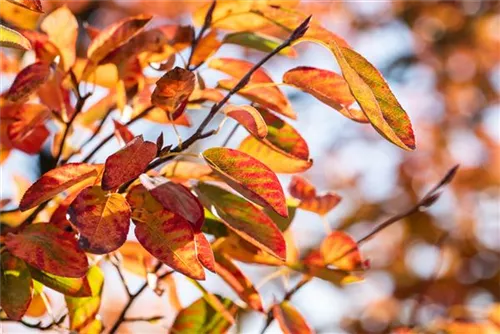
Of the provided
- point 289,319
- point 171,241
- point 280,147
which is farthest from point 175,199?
point 289,319

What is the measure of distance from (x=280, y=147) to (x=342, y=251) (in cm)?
20

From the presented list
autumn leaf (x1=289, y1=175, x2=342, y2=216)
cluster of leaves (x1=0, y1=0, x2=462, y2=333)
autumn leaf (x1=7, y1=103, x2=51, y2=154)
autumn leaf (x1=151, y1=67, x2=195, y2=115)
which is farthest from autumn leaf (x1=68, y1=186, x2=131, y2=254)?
autumn leaf (x1=289, y1=175, x2=342, y2=216)

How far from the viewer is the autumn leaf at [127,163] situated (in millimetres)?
573

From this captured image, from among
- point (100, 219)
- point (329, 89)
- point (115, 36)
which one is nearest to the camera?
point (100, 219)

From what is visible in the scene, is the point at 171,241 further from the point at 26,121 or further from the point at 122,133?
the point at 26,121

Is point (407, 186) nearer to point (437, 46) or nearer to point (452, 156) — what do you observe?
point (452, 156)

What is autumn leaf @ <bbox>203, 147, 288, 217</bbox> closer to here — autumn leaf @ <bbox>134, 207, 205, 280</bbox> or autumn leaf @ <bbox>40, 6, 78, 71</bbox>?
autumn leaf @ <bbox>134, 207, 205, 280</bbox>

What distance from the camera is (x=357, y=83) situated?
0.56 meters

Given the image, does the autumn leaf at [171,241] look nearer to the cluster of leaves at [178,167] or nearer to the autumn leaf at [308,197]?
the cluster of leaves at [178,167]

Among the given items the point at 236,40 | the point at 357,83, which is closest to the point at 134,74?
the point at 236,40

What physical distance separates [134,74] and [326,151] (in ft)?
12.9

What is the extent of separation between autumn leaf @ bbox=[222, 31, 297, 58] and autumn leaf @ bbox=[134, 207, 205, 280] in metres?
0.27

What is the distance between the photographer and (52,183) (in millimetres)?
602

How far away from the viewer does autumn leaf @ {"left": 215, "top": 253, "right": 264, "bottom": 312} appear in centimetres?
76
